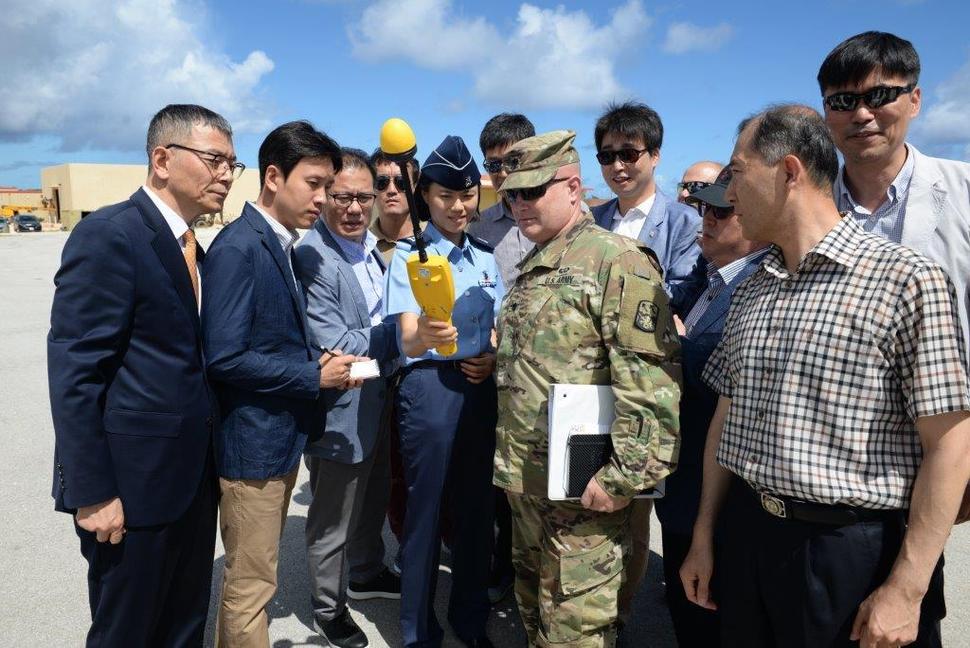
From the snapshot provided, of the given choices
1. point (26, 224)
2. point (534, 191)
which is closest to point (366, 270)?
point (534, 191)

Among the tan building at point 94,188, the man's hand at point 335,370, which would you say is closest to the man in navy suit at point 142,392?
the man's hand at point 335,370

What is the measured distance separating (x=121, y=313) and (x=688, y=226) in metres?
2.64

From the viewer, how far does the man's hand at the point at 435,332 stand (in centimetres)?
251

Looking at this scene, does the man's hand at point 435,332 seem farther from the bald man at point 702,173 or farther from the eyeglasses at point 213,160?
the bald man at point 702,173

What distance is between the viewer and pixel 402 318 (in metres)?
2.82

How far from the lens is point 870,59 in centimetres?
223

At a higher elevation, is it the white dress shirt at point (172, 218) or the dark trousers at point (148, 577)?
the white dress shirt at point (172, 218)

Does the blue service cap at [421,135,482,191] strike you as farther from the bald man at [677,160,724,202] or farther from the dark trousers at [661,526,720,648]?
the dark trousers at [661,526,720,648]

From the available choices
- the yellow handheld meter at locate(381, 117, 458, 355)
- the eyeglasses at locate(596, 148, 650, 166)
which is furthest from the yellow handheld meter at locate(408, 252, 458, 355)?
the eyeglasses at locate(596, 148, 650, 166)

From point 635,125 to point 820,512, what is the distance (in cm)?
235

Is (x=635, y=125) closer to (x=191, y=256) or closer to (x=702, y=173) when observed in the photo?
(x=702, y=173)

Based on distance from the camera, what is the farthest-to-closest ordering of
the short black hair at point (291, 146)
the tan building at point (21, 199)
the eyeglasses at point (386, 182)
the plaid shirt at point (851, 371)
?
the tan building at point (21, 199)
the eyeglasses at point (386, 182)
the short black hair at point (291, 146)
the plaid shirt at point (851, 371)

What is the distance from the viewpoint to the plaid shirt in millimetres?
1511

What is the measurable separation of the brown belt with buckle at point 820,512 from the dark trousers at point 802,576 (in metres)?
Answer: 0.01
